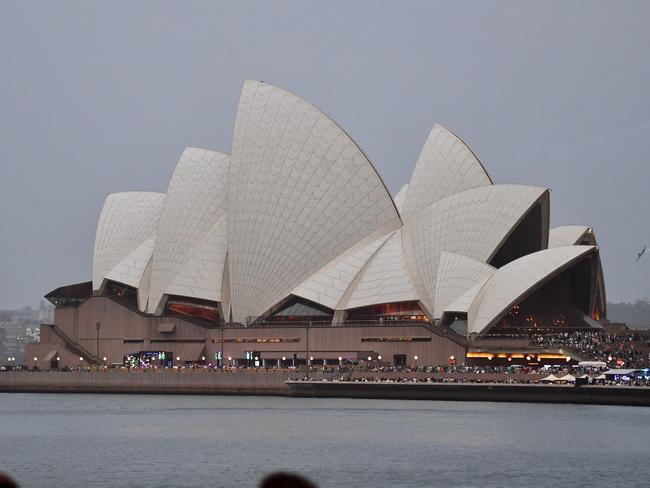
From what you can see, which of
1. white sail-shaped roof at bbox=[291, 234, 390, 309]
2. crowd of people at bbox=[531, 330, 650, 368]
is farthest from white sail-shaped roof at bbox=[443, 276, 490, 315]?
white sail-shaped roof at bbox=[291, 234, 390, 309]

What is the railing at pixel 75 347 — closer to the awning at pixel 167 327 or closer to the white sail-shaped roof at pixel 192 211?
A: the awning at pixel 167 327

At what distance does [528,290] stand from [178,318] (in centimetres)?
2390

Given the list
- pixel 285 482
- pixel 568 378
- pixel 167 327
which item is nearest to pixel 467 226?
pixel 568 378

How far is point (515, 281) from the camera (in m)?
65.0

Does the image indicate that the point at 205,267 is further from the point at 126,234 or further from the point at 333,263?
the point at 333,263

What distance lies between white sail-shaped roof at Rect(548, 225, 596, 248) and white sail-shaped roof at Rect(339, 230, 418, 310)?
42.8 feet

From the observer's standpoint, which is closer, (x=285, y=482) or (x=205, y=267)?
(x=285, y=482)

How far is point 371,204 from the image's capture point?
71688 millimetres

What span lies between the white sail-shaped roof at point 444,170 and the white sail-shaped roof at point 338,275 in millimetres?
3836

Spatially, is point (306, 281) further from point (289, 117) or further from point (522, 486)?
point (522, 486)

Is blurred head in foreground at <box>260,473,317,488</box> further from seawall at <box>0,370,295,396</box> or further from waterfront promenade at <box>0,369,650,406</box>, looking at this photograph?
seawall at <box>0,370,295,396</box>

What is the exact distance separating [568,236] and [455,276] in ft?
50.4

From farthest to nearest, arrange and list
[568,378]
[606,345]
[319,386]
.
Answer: [606,345] < [319,386] < [568,378]

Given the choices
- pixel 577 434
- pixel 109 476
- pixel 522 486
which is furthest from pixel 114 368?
pixel 522 486
